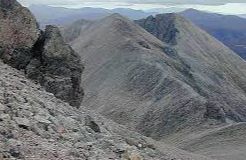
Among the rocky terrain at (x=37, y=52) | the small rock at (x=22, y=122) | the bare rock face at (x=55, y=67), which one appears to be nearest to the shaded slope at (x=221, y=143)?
the bare rock face at (x=55, y=67)

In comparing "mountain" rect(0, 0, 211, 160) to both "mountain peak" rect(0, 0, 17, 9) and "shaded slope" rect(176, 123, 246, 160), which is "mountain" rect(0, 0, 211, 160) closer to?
"mountain peak" rect(0, 0, 17, 9)

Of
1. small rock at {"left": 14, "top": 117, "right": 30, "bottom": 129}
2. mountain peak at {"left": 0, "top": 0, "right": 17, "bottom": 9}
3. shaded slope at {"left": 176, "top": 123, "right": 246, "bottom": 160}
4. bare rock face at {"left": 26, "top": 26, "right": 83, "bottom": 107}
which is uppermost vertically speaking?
mountain peak at {"left": 0, "top": 0, "right": 17, "bottom": 9}

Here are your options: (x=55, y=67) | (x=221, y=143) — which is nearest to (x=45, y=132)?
(x=55, y=67)

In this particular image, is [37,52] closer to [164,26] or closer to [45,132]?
[45,132]

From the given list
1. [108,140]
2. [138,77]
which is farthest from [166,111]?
[108,140]

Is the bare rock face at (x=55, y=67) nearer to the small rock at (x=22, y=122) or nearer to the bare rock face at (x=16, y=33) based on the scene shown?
the bare rock face at (x=16, y=33)

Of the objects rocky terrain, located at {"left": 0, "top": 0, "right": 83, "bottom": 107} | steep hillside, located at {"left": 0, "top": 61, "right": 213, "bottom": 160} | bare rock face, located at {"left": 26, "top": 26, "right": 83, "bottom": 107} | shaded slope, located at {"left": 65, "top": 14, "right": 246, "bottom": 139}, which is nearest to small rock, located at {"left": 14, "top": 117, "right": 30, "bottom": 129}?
steep hillside, located at {"left": 0, "top": 61, "right": 213, "bottom": 160}
